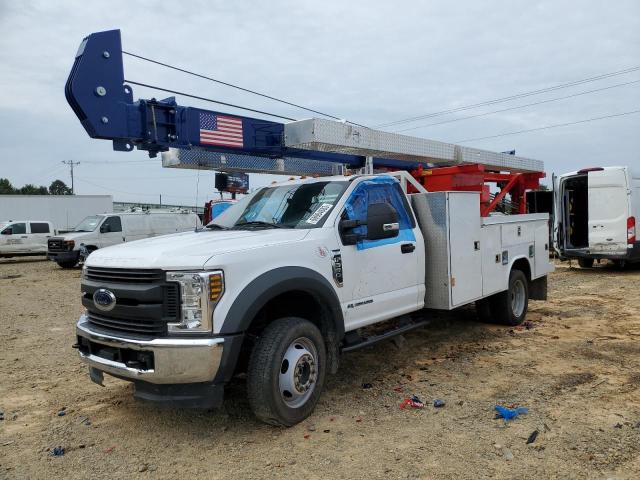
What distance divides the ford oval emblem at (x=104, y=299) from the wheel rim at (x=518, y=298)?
5.54m

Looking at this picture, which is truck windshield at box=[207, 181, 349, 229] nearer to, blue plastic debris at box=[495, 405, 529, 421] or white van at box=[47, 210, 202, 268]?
blue plastic debris at box=[495, 405, 529, 421]

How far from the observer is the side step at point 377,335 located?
4.57 meters

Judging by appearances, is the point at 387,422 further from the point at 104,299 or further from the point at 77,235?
the point at 77,235

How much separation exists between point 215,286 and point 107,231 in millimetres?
16127

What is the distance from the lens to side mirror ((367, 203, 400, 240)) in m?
4.42

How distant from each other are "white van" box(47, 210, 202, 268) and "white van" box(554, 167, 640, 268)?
12.1 m

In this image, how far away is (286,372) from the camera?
382 centimetres

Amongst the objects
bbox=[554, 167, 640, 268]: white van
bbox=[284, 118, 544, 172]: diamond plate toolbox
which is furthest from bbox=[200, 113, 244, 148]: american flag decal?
bbox=[554, 167, 640, 268]: white van

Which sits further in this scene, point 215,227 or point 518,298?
point 518,298

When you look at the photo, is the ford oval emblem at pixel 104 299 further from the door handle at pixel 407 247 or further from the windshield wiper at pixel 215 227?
the door handle at pixel 407 247

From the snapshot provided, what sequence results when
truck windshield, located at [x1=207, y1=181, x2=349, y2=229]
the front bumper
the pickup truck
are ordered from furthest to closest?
the front bumper < truck windshield, located at [x1=207, y1=181, x2=349, y2=229] < the pickup truck

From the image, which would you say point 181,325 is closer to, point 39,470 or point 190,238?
point 190,238

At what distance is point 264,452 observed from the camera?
3.51 meters

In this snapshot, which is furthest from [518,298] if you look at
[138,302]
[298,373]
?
[138,302]
